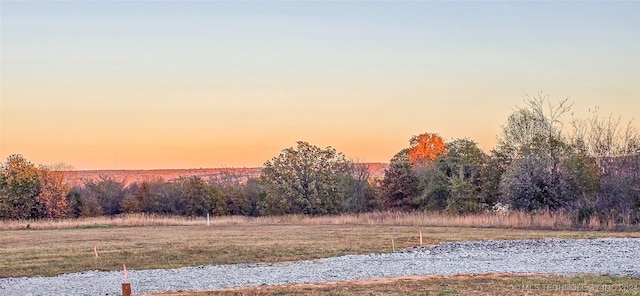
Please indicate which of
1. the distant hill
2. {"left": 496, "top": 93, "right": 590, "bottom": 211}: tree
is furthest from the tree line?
the distant hill

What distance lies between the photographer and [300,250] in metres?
27.2

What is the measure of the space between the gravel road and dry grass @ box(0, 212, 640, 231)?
10.6m

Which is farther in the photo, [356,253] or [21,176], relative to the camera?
[21,176]

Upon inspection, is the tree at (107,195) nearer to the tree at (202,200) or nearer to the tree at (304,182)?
the tree at (202,200)

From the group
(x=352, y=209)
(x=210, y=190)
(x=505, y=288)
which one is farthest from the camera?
(x=210, y=190)

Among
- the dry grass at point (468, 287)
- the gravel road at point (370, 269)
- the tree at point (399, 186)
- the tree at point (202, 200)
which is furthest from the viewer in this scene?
the tree at point (202, 200)

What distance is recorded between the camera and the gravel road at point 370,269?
734 inches

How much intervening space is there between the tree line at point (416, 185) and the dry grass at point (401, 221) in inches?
46.0

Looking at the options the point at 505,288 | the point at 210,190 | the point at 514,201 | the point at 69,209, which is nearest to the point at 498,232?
the point at 514,201

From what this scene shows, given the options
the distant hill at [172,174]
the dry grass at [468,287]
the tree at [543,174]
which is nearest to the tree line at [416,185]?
the tree at [543,174]

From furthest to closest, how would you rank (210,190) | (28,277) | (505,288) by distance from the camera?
1. (210,190)
2. (28,277)
3. (505,288)

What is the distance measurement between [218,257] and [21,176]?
47327mm

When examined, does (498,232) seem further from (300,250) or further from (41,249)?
(41,249)

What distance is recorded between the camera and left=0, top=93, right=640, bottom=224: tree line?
4262 centimetres
